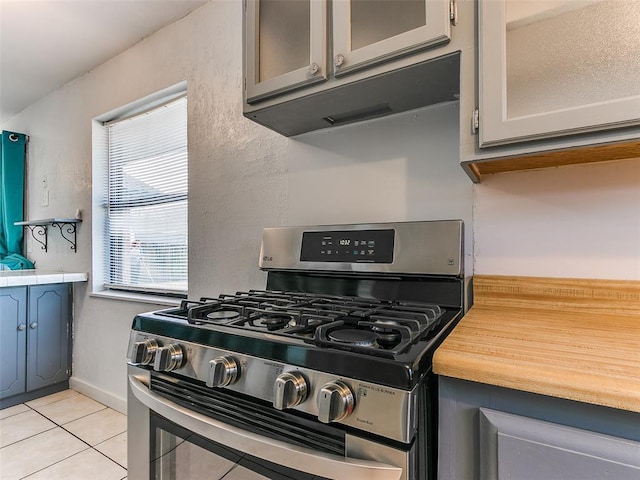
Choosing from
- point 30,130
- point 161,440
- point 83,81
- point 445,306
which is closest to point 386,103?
point 445,306

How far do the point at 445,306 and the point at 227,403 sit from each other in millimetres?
666

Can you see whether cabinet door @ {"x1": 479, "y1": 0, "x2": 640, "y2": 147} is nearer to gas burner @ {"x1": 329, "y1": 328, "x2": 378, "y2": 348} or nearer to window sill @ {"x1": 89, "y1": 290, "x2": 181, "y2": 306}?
gas burner @ {"x1": 329, "y1": 328, "x2": 378, "y2": 348}

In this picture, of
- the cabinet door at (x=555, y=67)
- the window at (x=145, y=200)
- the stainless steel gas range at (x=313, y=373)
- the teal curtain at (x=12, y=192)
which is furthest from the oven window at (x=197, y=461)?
the teal curtain at (x=12, y=192)

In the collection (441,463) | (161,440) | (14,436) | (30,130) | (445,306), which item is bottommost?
(14,436)

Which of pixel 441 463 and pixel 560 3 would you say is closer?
pixel 441 463

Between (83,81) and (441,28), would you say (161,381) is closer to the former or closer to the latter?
(441,28)

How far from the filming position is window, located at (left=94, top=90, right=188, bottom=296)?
6.98 ft

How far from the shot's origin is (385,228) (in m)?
1.18

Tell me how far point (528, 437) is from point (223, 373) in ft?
1.86

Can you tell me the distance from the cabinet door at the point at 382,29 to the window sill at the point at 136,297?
1563 millimetres

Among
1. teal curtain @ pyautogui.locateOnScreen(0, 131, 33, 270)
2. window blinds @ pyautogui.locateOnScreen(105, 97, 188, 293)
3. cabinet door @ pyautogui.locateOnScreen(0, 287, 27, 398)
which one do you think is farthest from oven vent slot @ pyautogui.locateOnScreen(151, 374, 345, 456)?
teal curtain @ pyautogui.locateOnScreen(0, 131, 33, 270)

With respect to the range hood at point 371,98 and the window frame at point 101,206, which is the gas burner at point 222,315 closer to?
the range hood at point 371,98

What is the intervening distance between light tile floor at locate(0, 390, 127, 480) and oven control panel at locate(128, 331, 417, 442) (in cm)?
133

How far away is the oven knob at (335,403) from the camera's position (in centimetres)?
59
